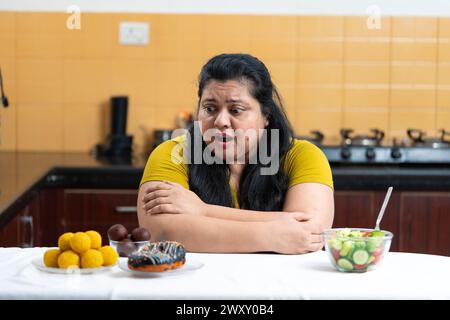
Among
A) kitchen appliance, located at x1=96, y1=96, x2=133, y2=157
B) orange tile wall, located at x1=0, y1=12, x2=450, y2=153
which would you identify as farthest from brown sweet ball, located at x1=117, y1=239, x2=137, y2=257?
orange tile wall, located at x1=0, y1=12, x2=450, y2=153

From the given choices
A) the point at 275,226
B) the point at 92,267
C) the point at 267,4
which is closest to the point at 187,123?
the point at 267,4

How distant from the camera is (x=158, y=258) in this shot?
5.10 ft

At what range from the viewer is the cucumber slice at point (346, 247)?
161cm

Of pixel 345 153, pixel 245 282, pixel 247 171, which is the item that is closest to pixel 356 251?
pixel 245 282

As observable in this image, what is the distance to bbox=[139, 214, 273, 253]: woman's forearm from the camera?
74.6 inches

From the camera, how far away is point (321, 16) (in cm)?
389

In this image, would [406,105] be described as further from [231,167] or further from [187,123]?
[231,167]

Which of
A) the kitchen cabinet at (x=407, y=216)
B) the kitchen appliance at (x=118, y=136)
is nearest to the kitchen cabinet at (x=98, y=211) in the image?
the kitchen appliance at (x=118, y=136)

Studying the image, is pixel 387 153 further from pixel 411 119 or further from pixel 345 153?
pixel 411 119

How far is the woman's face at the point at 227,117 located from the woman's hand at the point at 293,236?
0.93 ft

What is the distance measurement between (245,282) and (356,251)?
246mm

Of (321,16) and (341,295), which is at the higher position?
(321,16)

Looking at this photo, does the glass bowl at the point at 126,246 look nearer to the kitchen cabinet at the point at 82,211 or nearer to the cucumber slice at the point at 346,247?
the cucumber slice at the point at 346,247
